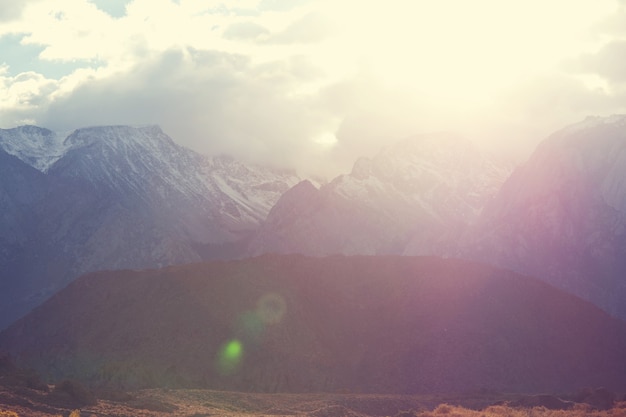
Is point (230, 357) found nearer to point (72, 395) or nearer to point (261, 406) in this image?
point (261, 406)

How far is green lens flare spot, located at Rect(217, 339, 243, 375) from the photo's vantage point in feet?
315

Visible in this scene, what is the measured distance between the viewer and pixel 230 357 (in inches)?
3883

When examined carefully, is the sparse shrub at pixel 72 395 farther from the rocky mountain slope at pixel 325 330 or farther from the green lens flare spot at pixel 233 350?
the green lens flare spot at pixel 233 350

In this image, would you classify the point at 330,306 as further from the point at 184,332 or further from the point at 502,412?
the point at 502,412

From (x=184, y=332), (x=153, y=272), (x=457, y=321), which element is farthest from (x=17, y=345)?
(x=457, y=321)

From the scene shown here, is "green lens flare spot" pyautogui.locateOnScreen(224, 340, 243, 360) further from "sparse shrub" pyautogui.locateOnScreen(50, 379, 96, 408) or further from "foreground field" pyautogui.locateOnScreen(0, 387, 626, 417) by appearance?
"sparse shrub" pyautogui.locateOnScreen(50, 379, 96, 408)

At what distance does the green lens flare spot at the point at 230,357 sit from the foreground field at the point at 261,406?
17565mm

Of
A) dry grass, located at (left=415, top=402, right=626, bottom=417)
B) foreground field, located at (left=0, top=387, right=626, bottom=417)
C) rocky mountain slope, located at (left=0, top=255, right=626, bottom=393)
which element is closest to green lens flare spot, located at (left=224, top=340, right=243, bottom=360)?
rocky mountain slope, located at (left=0, top=255, right=626, bottom=393)

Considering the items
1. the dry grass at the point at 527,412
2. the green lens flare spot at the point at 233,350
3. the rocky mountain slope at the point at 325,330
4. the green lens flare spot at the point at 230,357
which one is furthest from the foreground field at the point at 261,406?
the green lens flare spot at the point at 233,350

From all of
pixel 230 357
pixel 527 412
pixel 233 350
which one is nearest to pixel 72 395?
pixel 527 412

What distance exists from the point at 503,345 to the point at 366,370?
1795cm

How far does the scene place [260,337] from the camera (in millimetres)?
102938

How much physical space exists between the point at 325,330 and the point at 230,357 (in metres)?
14.9

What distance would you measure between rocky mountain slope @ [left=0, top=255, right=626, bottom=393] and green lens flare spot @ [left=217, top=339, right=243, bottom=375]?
0.23m
